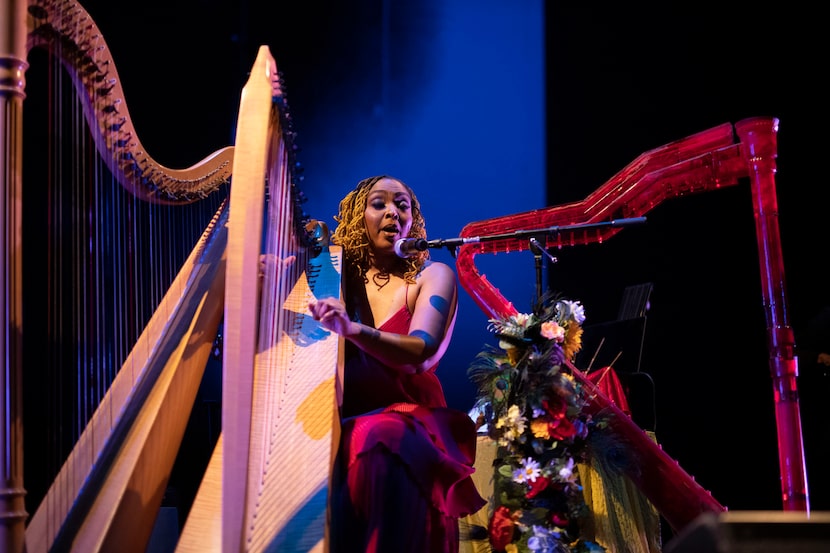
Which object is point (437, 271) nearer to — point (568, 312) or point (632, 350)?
point (568, 312)

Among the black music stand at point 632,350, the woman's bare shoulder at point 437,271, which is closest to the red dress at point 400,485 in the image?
the woman's bare shoulder at point 437,271

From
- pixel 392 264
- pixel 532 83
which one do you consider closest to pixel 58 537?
pixel 392 264

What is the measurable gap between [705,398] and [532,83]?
2235mm

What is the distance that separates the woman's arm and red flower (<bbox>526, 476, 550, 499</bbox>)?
572 millimetres

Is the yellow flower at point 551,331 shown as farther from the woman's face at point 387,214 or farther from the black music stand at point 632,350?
the black music stand at point 632,350

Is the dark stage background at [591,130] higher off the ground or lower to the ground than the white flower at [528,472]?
higher

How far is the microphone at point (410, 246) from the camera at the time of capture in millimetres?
2676

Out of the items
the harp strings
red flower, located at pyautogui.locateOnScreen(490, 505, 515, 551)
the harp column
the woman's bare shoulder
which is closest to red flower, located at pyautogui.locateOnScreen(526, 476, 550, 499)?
red flower, located at pyautogui.locateOnScreen(490, 505, 515, 551)

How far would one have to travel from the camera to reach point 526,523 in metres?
2.71

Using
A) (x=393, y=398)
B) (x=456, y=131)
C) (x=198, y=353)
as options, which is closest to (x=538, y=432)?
(x=393, y=398)

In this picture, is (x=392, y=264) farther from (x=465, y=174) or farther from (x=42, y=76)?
(x=465, y=174)

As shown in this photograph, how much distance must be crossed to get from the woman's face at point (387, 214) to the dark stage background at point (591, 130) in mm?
1731

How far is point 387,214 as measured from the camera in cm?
285

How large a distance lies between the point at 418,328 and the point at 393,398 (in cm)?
25
